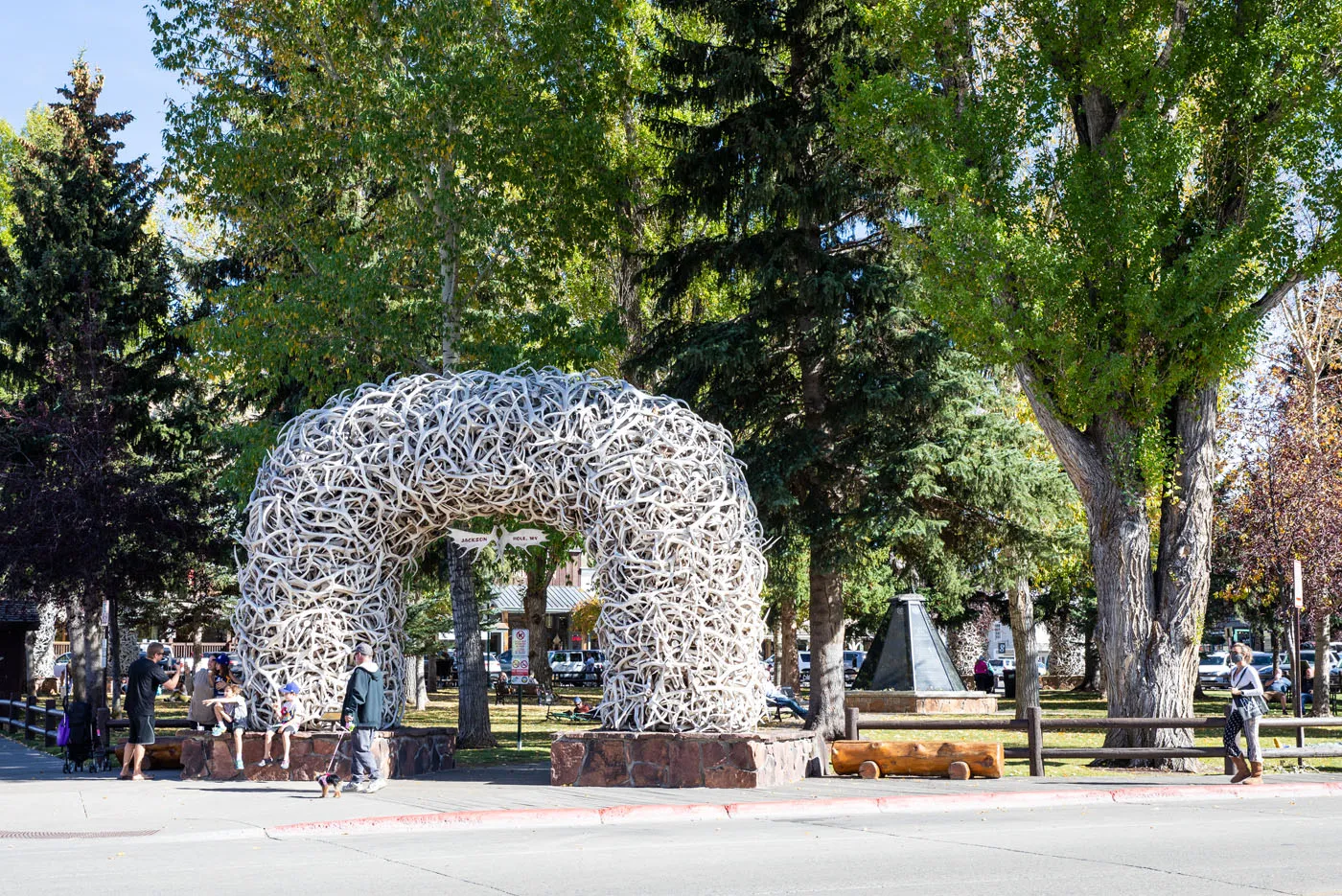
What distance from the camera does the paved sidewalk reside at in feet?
39.6

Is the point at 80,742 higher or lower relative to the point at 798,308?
lower

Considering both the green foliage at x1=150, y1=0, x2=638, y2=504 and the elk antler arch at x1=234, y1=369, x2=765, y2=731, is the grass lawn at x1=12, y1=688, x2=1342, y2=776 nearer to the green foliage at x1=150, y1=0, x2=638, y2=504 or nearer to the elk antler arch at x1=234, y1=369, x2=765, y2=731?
the elk antler arch at x1=234, y1=369, x2=765, y2=731

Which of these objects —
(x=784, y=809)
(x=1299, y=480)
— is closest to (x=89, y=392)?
(x=784, y=809)

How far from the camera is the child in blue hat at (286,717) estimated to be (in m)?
14.9

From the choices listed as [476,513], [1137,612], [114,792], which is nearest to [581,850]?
[476,513]

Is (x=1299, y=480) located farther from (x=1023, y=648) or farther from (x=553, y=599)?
(x=553, y=599)

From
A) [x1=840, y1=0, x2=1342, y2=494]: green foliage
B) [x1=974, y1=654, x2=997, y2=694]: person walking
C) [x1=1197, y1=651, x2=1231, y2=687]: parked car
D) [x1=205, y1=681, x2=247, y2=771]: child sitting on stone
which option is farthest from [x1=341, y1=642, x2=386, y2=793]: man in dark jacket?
[x1=1197, y1=651, x2=1231, y2=687]: parked car

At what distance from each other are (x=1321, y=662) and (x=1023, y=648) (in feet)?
33.8

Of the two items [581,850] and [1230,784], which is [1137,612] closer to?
[1230,784]

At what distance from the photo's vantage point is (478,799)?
1380 centimetres

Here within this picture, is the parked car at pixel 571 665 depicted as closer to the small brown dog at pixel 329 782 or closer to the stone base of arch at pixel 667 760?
the stone base of arch at pixel 667 760

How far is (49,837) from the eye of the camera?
1134 cm

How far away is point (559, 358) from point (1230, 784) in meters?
11.8

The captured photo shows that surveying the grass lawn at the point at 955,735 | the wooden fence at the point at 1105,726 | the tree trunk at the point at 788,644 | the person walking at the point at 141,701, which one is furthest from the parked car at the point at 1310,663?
the person walking at the point at 141,701
